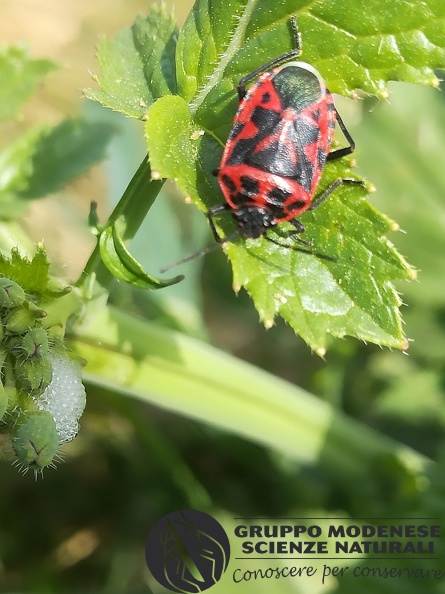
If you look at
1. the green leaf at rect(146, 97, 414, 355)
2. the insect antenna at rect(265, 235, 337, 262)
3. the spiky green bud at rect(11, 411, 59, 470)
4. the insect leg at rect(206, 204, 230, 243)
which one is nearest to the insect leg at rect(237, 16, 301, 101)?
the green leaf at rect(146, 97, 414, 355)

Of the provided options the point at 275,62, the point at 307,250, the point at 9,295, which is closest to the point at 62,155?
the point at 275,62

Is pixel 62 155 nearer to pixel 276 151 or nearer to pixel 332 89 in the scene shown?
pixel 276 151

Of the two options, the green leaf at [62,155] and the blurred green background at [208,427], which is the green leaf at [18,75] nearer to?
the green leaf at [62,155]

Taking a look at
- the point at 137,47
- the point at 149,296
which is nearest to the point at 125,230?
the point at 137,47

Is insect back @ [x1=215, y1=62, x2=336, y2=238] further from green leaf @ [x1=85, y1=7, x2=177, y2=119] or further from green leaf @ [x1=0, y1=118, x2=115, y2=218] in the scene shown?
green leaf @ [x1=0, y1=118, x2=115, y2=218]

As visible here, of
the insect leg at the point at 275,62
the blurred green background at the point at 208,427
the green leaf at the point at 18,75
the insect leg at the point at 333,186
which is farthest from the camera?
the blurred green background at the point at 208,427

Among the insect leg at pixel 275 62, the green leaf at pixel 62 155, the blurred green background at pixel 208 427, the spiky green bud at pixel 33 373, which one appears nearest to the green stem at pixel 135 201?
the insect leg at pixel 275 62
